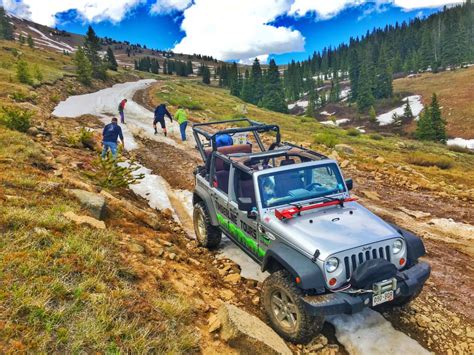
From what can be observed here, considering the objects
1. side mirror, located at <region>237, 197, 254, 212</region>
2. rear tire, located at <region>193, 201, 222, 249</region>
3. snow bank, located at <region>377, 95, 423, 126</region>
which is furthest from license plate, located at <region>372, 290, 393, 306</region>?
snow bank, located at <region>377, 95, 423, 126</region>

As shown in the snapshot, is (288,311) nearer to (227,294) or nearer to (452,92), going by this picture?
(227,294)

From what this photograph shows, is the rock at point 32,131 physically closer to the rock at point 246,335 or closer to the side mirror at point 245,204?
the side mirror at point 245,204

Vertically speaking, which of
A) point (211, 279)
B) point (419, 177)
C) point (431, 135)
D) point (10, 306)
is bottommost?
point (431, 135)

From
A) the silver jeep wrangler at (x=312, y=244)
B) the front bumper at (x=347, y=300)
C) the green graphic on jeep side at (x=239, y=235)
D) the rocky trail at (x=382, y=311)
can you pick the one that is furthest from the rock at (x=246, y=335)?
the green graphic on jeep side at (x=239, y=235)

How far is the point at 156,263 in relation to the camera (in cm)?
579

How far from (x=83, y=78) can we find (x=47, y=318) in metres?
48.2

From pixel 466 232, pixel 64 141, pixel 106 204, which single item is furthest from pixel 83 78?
pixel 466 232

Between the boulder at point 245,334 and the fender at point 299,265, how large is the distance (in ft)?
2.61

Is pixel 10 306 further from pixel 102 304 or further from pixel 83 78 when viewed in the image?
pixel 83 78

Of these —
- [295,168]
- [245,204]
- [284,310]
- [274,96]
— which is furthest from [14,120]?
[274,96]

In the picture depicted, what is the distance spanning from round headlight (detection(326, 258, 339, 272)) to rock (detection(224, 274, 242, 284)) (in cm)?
235

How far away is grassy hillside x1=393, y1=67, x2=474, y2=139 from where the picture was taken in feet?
204

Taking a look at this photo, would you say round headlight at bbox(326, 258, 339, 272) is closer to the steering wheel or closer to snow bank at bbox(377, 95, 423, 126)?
the steering wheel

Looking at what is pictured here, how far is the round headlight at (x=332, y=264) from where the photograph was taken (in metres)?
4.38
